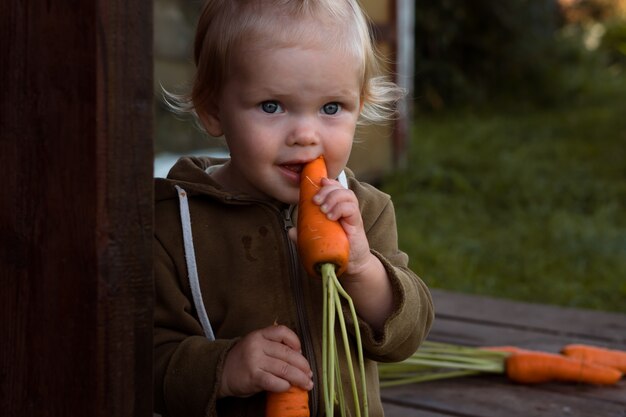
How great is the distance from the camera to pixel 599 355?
2777mm

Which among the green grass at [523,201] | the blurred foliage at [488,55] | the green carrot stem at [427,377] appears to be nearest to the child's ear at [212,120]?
the green carrot stem at [427,377]

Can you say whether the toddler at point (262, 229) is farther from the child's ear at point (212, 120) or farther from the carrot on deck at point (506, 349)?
the carrot on deck at point (506, 349)

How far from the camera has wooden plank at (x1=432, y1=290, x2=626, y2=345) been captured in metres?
3.21

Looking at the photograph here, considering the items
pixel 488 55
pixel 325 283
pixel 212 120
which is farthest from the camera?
pixel 488 55

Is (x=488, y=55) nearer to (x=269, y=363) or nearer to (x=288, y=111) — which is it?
(x=288, y=111)

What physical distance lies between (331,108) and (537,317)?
1.86 metres

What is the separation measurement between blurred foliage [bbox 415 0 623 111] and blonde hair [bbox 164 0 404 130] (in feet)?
26.1

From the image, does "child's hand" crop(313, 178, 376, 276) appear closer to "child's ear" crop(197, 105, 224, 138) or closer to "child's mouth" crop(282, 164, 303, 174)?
"child's mouth" crop(282, 164, 303, 174)

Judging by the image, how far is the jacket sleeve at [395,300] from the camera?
1745 millimetres

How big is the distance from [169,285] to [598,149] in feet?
22.0

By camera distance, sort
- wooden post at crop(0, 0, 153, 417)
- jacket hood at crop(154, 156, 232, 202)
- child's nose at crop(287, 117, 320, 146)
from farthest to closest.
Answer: jacket hood at crop(154, 156, 232, 202)
child's nose at crop(287, 117, 320, 146)
wooden post at crop(0, 0, 153, 417)

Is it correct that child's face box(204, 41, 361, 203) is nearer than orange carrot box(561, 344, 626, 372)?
Yes

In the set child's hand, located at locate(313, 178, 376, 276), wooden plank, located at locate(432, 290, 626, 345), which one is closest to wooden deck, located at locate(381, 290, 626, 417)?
wooden plank, located at locate(432, 290, 626, 345)

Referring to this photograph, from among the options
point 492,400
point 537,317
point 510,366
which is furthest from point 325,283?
point 537,317
